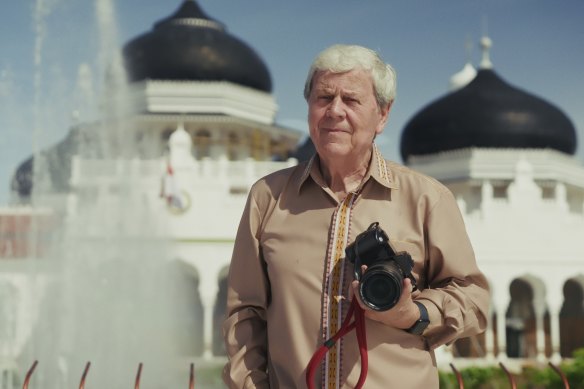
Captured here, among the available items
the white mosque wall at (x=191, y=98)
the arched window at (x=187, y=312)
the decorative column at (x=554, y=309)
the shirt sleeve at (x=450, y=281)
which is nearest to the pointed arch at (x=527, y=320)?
the decorative column at (x=554, y=309)

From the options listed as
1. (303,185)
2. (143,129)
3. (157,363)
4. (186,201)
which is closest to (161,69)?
(143,129)

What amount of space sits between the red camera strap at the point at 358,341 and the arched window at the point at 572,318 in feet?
69.9

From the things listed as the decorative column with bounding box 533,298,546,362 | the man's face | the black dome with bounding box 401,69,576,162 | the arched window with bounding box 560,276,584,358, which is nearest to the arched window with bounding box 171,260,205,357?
the decorative column with bounding box 533,298,546,362

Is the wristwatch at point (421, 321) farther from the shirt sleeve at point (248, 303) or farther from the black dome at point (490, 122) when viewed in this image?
the black dome at point (490, 122)

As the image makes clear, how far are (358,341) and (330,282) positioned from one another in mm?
171

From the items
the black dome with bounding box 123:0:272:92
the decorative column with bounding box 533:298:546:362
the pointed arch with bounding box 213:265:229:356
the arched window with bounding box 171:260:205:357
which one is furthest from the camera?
the black dome with bounding box 123:0:272:92

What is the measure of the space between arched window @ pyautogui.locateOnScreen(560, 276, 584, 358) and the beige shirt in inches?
832

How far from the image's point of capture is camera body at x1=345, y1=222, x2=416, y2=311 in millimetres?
1916

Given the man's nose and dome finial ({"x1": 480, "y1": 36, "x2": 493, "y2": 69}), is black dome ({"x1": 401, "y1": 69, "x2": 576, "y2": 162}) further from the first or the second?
the man's nose

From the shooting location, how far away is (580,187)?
27219 mm

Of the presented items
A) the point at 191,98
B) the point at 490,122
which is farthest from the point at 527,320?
the point at 191,98

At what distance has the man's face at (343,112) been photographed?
7.04ft

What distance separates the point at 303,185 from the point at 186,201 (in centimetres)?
1689

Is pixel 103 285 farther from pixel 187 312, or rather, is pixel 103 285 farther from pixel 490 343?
pixel 490 343
